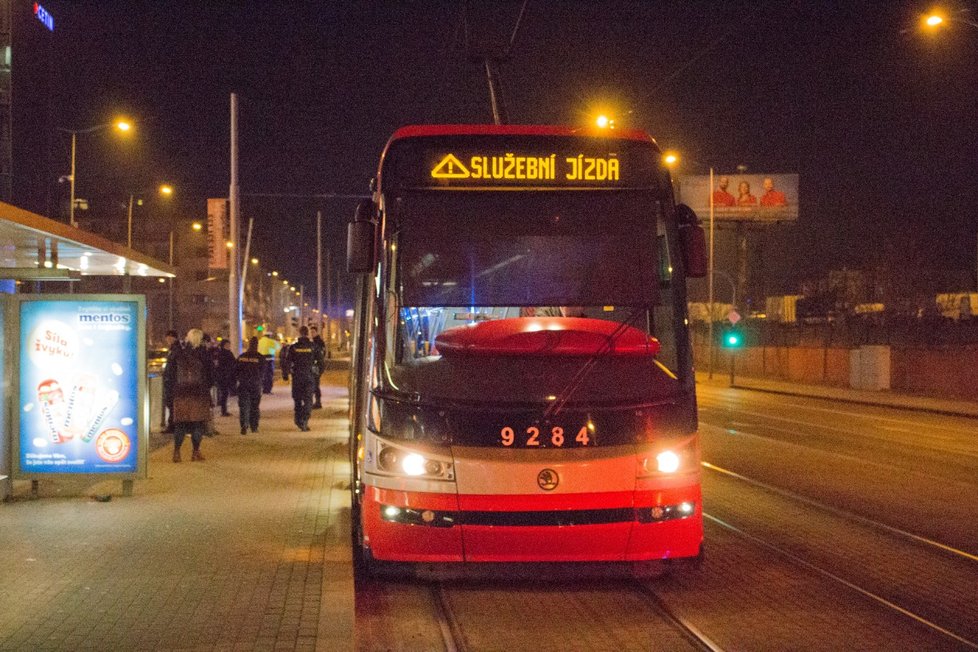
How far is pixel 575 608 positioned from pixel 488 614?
0.59 meters

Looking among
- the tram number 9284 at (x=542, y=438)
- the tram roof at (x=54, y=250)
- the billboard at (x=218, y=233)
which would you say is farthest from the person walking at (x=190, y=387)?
the billboard at (x=218, y=233)

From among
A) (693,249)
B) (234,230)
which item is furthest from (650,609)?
(234,230)

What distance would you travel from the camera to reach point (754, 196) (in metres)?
64.4

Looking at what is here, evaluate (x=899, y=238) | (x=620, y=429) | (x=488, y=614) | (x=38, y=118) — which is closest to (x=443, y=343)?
(x=620, y=429)

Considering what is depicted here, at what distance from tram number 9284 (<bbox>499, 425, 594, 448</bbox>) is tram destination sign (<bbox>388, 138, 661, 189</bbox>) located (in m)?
1.88

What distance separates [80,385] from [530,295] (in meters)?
5.95

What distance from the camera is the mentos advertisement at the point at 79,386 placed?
431 inches

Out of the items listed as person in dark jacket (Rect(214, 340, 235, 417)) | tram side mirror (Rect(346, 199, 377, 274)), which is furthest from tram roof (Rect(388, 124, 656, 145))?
person in dark jacket (Rect(214, 340, 235, 417))

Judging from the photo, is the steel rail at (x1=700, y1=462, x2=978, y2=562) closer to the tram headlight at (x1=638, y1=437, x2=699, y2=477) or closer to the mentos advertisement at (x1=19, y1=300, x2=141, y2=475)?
the tram headlight at (x1=638, y1=437, x2=699, y2=477)

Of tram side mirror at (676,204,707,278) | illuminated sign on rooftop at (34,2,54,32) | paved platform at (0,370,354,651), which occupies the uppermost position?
illuminated sign on rooftop at (34,2,54,32)

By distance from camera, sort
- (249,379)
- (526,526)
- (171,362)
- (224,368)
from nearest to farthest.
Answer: (526,526) → (171,362) → (249,379) → (224,368)

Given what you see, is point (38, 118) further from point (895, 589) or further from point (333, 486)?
point (895, 589)

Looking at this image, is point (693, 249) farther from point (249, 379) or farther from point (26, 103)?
point (26, 103)

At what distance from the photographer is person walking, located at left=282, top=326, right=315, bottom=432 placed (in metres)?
18.7
